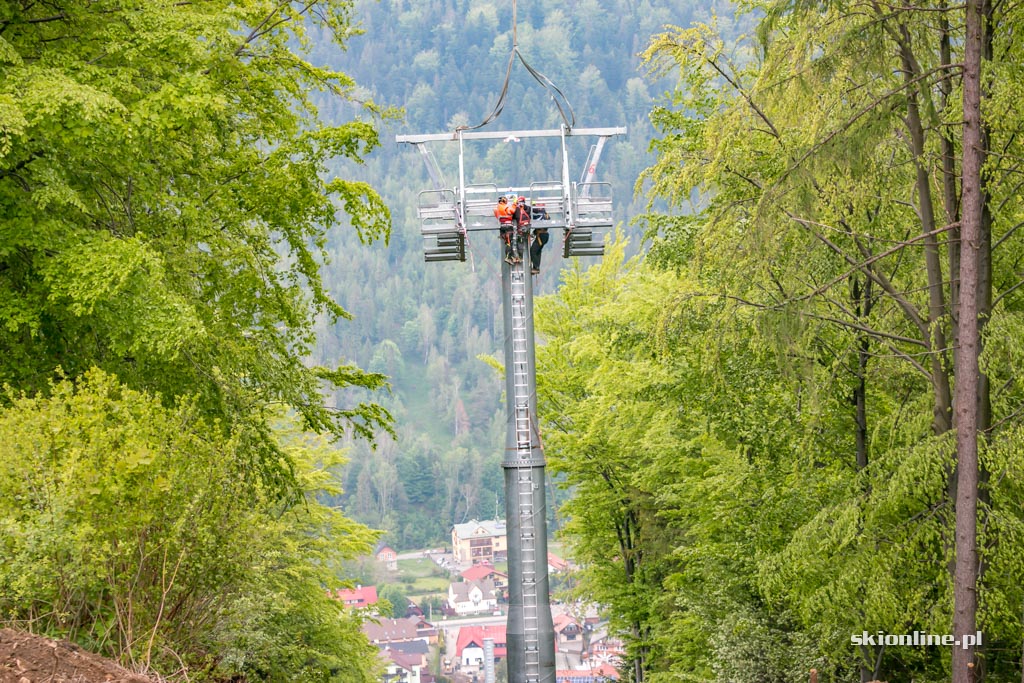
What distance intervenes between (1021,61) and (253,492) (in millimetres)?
8181

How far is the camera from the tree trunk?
385 inches

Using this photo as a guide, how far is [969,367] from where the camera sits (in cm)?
986

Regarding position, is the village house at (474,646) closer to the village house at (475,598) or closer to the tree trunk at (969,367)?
the village house at (475,598)

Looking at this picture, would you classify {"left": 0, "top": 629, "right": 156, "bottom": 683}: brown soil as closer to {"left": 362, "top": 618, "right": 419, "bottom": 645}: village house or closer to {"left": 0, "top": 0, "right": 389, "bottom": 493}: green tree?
{"left": 0, "top": 0, "right": 389, "bottom": 493}: green tree

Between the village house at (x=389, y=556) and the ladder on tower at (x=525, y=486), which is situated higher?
the village house at (x=389, y=556)

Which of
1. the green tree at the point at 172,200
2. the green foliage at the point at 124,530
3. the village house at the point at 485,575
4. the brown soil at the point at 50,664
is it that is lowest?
the brown soil at the point at 50,664

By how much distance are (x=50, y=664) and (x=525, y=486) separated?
8.64 meters

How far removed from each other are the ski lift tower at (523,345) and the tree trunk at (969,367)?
6.60m

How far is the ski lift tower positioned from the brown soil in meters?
8.00

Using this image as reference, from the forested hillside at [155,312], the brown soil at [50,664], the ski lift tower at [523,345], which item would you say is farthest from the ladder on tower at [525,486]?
the brown soil at [50,664]

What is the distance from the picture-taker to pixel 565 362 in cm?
2717

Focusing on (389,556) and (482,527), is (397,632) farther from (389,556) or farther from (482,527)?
(389,556)

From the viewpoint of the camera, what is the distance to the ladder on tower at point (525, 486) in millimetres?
15453

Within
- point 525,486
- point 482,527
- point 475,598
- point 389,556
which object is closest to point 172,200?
point 525,486
